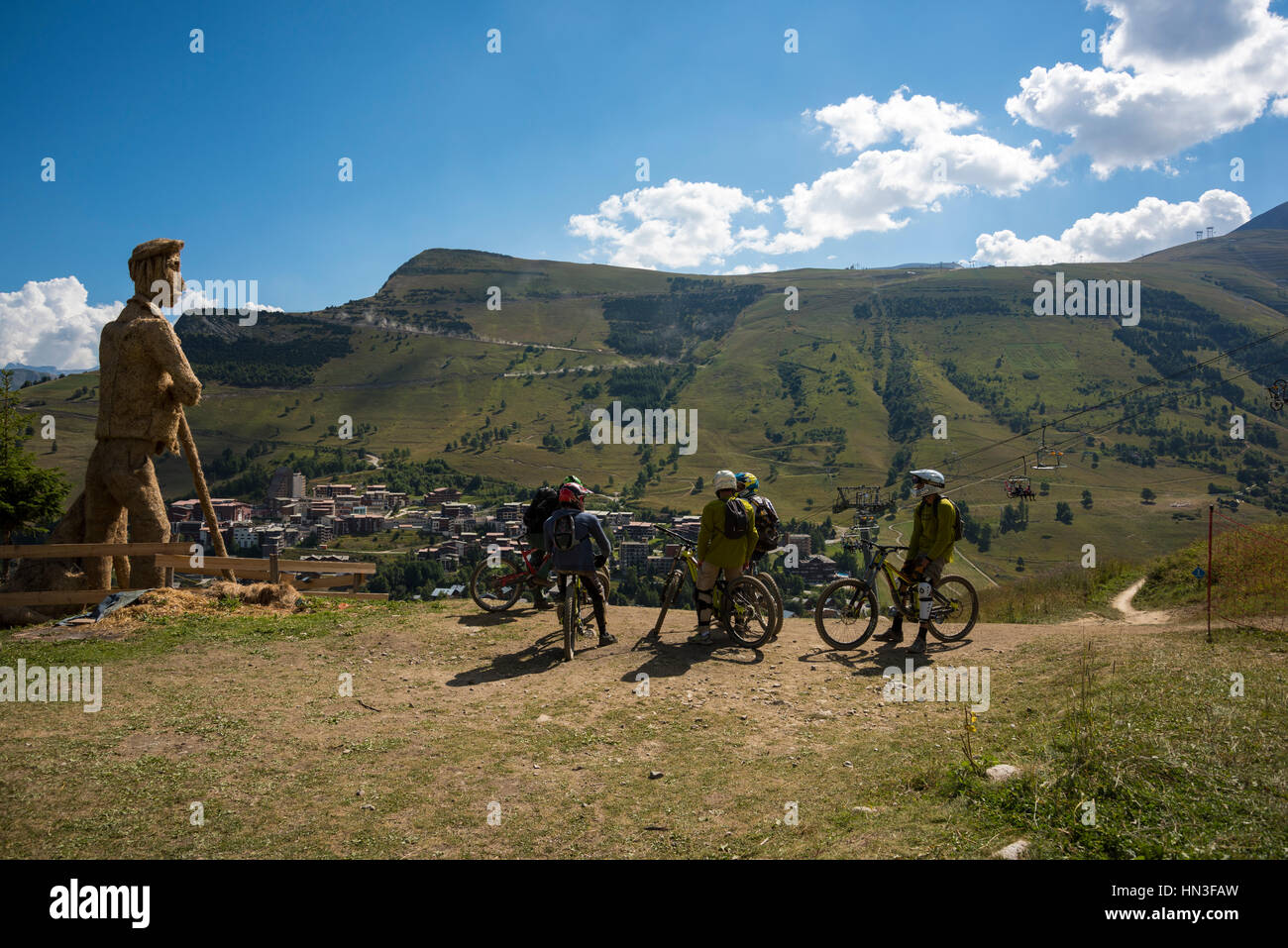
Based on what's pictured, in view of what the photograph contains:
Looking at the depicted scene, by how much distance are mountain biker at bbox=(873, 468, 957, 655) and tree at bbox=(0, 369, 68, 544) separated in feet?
59.2

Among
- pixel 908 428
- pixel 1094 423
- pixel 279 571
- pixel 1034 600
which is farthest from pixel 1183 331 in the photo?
pixel 279 571

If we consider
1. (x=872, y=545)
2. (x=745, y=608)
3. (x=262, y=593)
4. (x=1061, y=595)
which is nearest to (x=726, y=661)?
(x=745, y=608)

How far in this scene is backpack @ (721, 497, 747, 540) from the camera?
9492 millimetres

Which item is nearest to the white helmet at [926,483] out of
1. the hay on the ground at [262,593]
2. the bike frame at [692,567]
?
the bike frame at [692,567]

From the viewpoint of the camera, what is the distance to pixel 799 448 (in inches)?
4875

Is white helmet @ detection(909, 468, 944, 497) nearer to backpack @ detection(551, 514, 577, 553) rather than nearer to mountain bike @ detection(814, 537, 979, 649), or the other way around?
mountain bike @ detection(814, 537, 979, 649)

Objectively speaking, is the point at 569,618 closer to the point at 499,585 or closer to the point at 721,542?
the point at 721,542

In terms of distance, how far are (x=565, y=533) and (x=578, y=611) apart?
119cm

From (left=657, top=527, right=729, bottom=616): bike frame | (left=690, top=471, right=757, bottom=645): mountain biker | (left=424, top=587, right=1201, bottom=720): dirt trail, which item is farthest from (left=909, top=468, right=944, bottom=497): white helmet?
(left=657, top=527, right=729, bottom=616): bike frame

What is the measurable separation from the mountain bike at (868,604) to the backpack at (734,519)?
154cm

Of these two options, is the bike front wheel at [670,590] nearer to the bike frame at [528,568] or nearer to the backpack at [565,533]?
the backpack at [565,533]

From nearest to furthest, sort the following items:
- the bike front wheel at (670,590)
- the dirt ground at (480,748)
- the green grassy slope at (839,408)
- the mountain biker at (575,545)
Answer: the dirt ground at (480,748) → the mountain biker at (575,545) → the bike front wheel at (670,590) → the green grassy slope at (839,408)

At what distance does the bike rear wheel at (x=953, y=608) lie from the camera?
32.4 ft

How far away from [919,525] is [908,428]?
12515 cm
